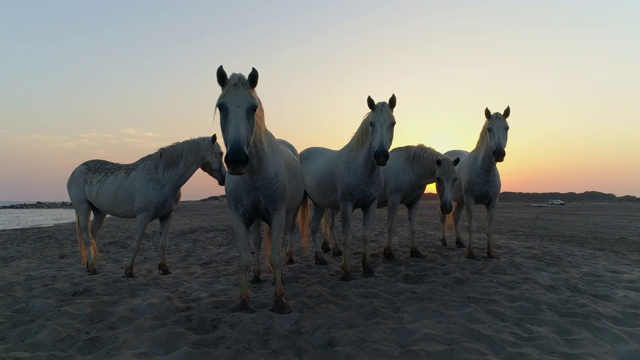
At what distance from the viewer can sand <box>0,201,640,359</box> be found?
3.17m

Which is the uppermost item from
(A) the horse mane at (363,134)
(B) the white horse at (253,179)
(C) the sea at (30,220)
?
(A) the horse mane at (363,134)

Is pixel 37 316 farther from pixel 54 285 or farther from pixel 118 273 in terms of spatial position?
pixel 118 273

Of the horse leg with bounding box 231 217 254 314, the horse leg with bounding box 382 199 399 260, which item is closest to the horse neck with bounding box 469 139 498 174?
the horse leg with bounding box 382 199 399 260

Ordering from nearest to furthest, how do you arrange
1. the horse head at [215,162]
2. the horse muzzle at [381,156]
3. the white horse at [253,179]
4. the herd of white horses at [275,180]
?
the white horse at [253,179], the herd of white horses at [275,180], the horse muzzle at [381,156], the horse head at [215,162]

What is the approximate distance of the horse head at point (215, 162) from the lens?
591 cm

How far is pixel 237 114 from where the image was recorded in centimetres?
328

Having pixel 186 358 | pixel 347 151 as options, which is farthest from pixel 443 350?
pixel 347 151

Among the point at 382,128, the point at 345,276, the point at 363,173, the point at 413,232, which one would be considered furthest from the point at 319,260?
the point at 382,128

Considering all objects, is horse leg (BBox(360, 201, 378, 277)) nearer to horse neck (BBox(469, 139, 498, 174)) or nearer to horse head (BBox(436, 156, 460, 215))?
horse head (BBox(436, 156, 460, 215))

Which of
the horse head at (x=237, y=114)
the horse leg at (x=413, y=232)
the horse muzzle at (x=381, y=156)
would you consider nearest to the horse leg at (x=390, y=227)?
the horse leg at (x=413, y=232)

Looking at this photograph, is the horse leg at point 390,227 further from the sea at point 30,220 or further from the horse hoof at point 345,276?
the sea at point 30,220

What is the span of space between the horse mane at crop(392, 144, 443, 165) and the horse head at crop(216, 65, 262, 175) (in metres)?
4.28

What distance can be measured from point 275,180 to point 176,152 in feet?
9.64

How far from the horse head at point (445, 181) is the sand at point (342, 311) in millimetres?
1052
